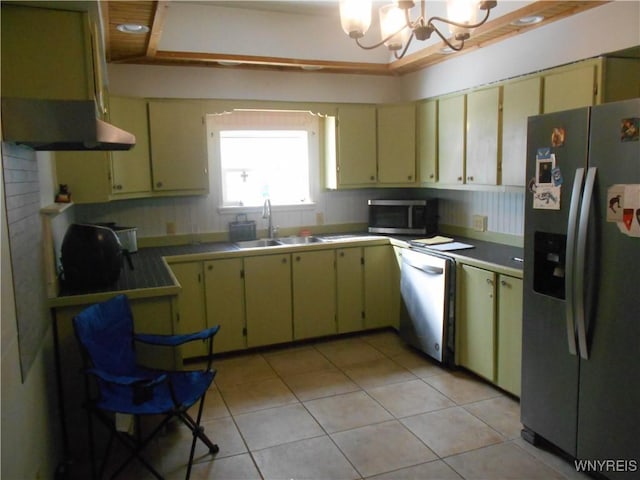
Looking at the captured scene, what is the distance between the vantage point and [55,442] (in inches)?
92.9

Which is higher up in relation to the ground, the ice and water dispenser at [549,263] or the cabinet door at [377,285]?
the ice and water dispenser at [549,263]

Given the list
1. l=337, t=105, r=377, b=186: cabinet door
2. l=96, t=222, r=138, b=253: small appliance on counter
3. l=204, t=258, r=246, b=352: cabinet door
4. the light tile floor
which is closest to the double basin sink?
l=204, t=258, r=246, b=352: cabinet door

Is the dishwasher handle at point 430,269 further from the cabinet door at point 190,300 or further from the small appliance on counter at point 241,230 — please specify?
the cabinet door at point 190,300

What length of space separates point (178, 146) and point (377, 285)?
201cm

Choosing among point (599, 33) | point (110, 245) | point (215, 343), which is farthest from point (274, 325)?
point (599, 33)

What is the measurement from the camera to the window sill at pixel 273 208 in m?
4.43

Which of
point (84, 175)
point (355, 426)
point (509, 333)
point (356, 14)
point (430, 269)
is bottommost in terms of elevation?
point (355, 426)

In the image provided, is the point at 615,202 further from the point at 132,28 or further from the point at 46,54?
the point at 132,28

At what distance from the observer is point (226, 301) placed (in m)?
3.90

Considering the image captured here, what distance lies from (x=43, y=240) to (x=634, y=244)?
2.61 metres

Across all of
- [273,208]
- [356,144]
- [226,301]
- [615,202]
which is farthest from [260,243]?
[615,202]

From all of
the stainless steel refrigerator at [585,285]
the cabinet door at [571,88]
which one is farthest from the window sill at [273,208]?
the stainless steel refrigerator at [585,285]

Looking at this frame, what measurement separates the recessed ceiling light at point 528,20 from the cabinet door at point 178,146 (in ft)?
7.81

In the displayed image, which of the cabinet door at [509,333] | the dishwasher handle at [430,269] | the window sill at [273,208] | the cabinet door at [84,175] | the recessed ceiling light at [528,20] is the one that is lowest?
the cabinet door at [509,333]
